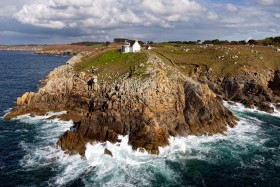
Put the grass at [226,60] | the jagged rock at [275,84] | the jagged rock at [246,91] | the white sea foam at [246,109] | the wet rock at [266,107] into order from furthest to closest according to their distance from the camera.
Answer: the grass at [226,60] → the jagged rock at [275,84] → the jagged rock at [246,91] → the wet rock at [266,107] → the white sea foam at [246,109]

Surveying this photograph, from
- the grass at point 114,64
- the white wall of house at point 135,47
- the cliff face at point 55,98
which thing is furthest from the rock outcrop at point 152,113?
the white wall of house at point 135,47

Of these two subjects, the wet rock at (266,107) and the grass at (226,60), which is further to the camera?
the grass at (226,60)

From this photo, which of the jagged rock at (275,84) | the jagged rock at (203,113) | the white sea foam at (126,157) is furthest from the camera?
the jagged rock at (275,84)

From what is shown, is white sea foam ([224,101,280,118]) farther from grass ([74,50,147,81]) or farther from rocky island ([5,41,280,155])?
grass ([74,50,147,81])

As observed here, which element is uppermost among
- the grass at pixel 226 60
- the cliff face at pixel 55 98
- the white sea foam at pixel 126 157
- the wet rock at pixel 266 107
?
the grass at pixel 226 60

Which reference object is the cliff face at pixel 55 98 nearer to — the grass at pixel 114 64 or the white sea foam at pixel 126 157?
the grass at pixel 114 64

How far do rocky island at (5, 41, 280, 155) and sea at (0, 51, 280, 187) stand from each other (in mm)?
2087

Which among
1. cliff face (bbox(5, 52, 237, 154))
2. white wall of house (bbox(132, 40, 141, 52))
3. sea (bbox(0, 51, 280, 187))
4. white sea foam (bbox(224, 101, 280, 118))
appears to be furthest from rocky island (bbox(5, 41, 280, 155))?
white wall of house (bbox(132, 40, 141, 52))

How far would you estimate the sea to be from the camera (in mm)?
37219

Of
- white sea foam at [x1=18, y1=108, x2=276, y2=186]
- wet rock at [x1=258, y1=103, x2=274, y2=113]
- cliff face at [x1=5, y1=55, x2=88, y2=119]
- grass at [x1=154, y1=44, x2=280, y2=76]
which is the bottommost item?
white sea foam at [x1=18, y1=108, x2=276, y2=186]

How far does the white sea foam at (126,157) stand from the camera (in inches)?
1492

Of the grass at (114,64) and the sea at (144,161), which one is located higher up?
the grass at (114,64)

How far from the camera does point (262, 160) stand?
142 ft

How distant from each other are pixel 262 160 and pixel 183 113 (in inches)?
594
